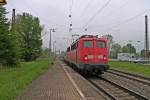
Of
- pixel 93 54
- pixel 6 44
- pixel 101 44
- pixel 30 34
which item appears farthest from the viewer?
pixel 30 34

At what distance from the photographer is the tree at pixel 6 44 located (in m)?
35.6

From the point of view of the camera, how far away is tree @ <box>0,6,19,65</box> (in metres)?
35.6

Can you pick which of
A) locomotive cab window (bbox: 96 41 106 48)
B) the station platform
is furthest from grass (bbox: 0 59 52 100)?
locomotive cab window (bbox: 96 41 106 48)

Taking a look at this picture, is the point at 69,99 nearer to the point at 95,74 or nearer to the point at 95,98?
the point at 95,98

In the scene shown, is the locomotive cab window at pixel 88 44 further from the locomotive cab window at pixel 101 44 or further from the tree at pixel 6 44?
the tree at pixel 6 44

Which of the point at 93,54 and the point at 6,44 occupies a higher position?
the point at 6,44

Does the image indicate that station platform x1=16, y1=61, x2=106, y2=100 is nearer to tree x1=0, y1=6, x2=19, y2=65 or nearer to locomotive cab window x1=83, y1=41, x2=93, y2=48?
locomotive cab window x1=83, y1=41, x2=93, y2=48

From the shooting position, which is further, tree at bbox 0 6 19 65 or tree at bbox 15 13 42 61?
tree at bbox 15 13 42 61

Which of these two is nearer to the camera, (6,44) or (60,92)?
(60,92)

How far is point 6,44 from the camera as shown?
36812mm

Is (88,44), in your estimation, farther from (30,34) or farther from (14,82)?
(30,34)

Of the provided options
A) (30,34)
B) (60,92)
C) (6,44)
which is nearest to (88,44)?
(60,92)

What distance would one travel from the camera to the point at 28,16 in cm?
8062

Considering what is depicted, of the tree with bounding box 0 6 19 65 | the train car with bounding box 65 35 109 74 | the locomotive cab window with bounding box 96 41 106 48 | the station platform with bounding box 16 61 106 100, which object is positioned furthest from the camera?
the tree with bounding box 0 6 19 65
